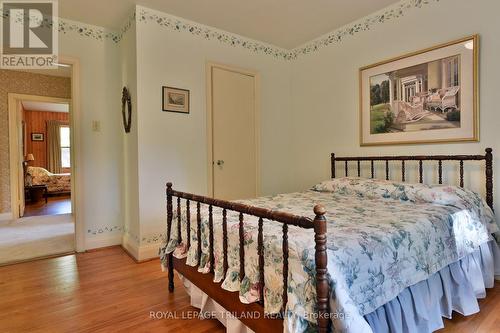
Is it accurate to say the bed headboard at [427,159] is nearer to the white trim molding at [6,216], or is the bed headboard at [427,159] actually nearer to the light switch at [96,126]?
the light switch at [96,126]

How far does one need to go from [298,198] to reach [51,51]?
290cm

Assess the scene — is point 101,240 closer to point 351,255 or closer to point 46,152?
point 351,255

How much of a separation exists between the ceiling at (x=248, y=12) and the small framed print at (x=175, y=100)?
76 centimetres

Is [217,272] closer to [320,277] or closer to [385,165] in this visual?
[320,277]

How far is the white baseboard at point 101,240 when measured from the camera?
3.07 m

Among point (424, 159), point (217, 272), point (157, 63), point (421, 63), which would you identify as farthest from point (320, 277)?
point (157, 63)

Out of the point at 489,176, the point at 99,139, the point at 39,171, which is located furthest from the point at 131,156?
the point at 39,171

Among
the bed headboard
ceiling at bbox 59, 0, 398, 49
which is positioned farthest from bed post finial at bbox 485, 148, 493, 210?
ceiling at bbox 59, 0, 398, 49

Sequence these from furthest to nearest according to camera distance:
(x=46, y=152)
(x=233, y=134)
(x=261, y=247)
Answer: (x=46, y=152) → (x=233, y=134) → (x=261, y=247)

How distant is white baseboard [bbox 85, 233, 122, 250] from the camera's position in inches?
121

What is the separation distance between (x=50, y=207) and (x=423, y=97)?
6347 mm

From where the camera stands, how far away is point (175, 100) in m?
2.96

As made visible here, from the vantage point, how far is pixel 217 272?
5.20 feet

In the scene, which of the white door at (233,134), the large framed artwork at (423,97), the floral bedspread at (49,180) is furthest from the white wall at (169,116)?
the floral bedspread at (49,180)
